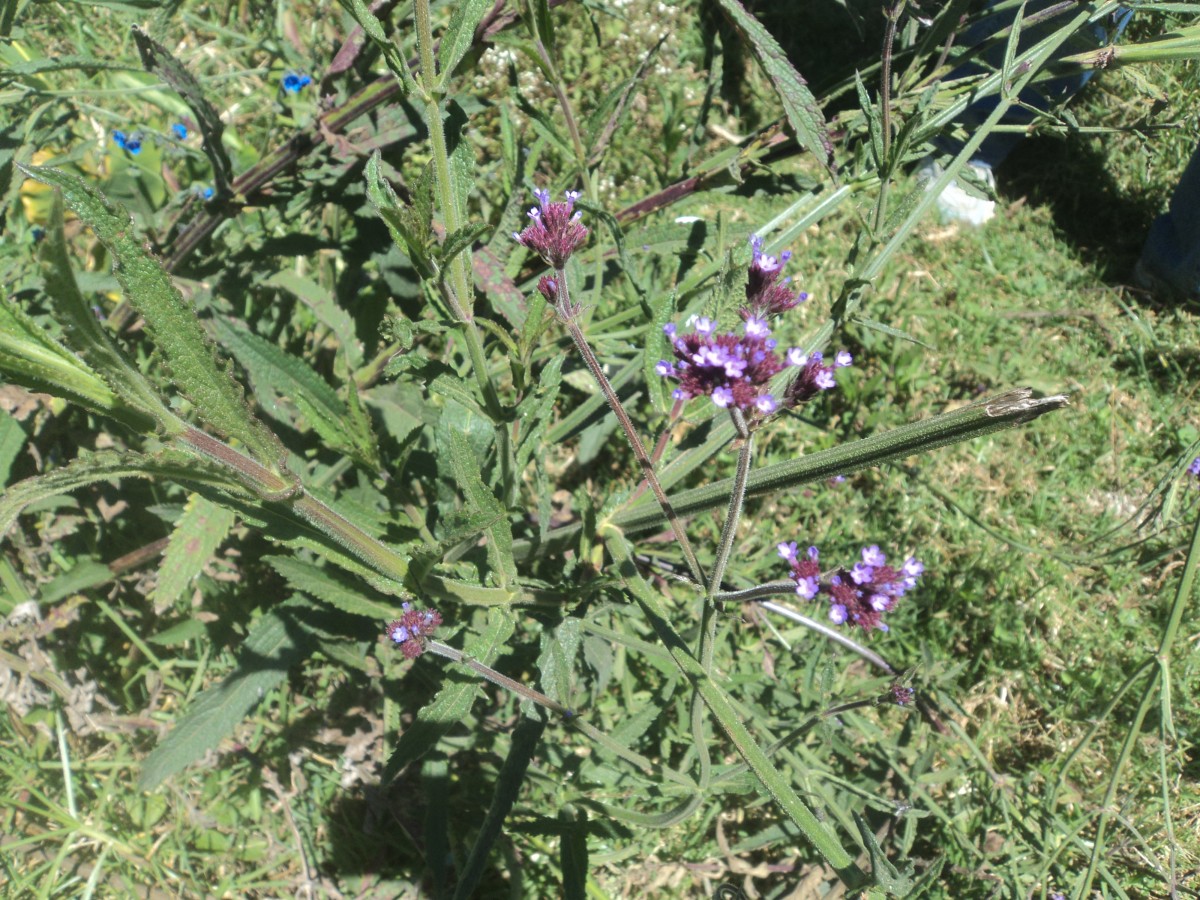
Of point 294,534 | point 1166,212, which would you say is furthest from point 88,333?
point 1166,212

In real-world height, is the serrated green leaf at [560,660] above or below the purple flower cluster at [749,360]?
below

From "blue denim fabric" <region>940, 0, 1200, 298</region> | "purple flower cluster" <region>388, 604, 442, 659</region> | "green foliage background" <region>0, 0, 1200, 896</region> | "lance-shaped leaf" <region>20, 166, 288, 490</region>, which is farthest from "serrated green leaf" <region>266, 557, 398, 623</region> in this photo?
"blue denim fabric" <region>940, 0, 1200, 298</region>

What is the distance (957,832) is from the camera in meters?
2.16

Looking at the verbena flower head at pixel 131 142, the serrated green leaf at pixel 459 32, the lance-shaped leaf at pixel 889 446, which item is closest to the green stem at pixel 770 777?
the lance-shaped leaf at pixel 889 446

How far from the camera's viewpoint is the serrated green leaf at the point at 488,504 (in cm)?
150

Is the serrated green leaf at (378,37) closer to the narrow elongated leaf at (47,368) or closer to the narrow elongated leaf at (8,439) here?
the narrow elongated leaf at (47,368)

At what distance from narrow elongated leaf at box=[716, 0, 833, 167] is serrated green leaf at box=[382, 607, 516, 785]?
1.01 meters

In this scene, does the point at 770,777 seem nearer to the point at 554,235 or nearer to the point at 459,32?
the point at 554,235

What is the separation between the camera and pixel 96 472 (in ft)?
3.64

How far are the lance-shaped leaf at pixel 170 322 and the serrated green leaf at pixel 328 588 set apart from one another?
1.52 ft

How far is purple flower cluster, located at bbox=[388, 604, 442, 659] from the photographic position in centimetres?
149

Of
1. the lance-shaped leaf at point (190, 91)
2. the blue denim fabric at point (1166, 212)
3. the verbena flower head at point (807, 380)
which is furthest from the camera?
the blue denim fabric at point (1166, 212)

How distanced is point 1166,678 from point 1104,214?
2.30 metres

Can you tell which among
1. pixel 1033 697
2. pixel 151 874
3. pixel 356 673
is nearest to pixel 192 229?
→ pixel 356 673
